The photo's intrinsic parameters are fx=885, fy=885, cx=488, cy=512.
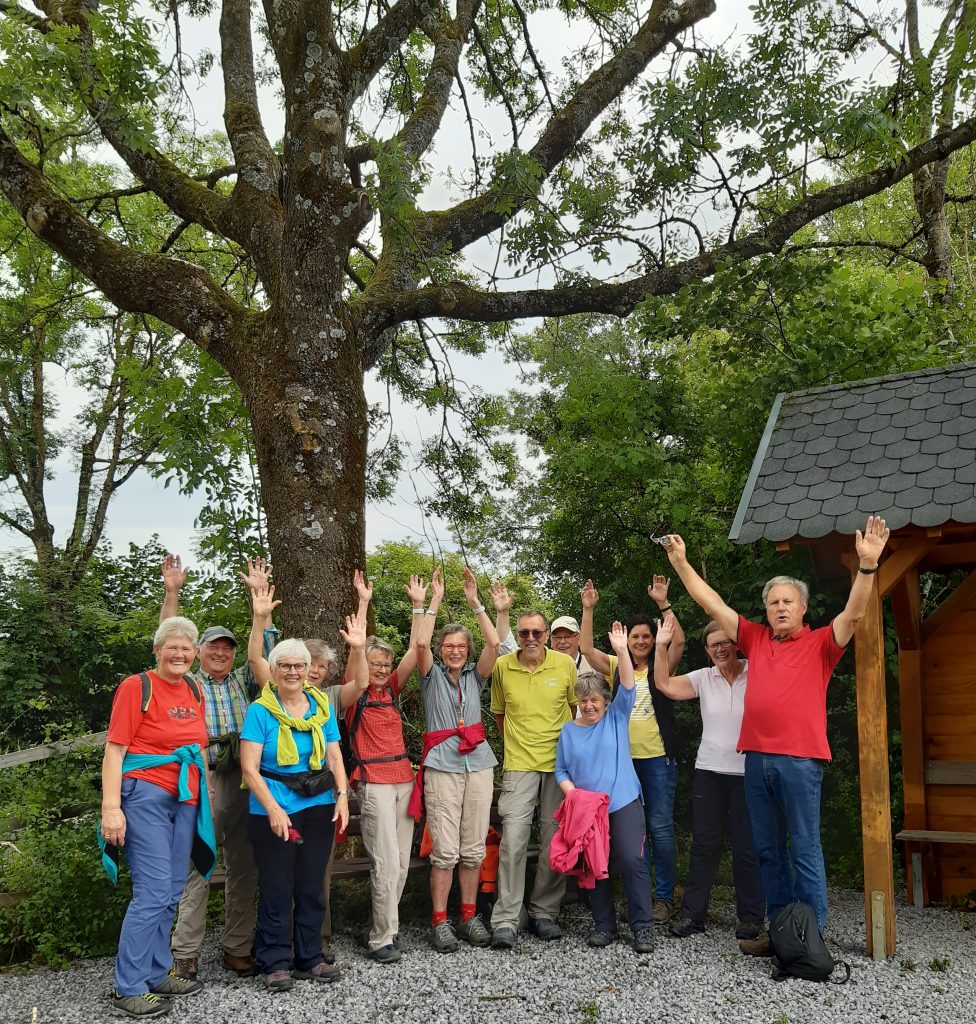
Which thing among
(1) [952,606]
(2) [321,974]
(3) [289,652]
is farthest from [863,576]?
(2) [321,974]

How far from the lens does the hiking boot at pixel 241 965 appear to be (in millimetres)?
4496

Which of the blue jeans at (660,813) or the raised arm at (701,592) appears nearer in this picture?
the raised arm at (701,592)

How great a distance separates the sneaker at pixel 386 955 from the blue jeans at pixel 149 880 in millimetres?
1085

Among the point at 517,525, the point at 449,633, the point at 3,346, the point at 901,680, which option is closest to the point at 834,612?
the point at 901,680

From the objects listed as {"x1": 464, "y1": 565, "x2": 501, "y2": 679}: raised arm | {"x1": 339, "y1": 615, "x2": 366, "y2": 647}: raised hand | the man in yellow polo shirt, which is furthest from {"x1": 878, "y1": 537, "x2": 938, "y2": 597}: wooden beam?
{"x1": 339, "y1": 615, "x2": 366, "y2": 647}: raised hand

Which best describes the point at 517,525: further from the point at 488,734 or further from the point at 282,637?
the point at 282,637

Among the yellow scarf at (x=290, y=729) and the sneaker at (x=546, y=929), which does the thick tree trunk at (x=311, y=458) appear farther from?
the sneaker at (x=546, y=929)

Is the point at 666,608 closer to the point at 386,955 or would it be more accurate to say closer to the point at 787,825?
the point at 787,825

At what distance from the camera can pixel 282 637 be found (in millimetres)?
5840

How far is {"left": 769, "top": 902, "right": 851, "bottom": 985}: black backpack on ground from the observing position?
14.0 feet

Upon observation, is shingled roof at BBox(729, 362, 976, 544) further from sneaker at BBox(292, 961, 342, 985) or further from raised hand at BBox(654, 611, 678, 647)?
sneaker at BBox(292, 961, 342, 985)

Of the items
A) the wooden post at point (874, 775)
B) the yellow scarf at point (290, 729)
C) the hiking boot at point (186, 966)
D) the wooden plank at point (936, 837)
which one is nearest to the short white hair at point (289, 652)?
the yellow scarf at point (290, 729)

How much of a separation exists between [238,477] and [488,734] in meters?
3.23

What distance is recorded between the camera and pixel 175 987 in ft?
13.7
